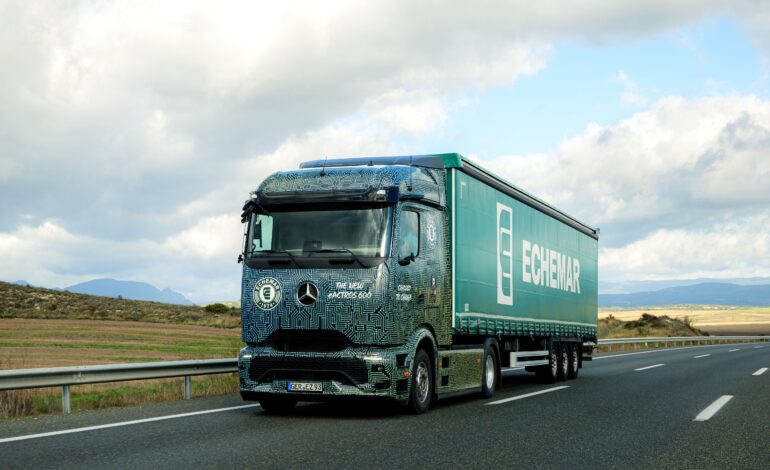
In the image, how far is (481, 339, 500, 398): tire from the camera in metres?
14.0

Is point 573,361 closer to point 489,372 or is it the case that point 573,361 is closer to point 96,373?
point 489,372

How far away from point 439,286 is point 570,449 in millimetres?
4353

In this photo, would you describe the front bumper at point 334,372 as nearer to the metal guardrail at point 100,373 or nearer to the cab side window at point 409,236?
the cab side window at point 409,236

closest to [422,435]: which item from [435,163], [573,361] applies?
[435,163]

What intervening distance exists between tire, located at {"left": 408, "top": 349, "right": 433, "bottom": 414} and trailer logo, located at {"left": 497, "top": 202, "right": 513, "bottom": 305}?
355 cm

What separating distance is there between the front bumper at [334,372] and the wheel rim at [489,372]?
11.8 ft

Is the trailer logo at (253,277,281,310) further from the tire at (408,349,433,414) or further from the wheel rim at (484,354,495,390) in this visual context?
the wheel rim at (484,354,495,390)

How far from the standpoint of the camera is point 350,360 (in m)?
10.4

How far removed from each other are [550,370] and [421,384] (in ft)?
25.3

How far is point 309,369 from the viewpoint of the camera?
10.5m

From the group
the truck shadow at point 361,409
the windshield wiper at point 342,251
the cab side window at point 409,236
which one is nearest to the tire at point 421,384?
the truck shadow at point 361,409

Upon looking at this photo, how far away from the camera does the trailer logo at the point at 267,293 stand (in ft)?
34.8

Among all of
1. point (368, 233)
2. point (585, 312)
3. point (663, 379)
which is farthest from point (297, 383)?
point (585, 312)

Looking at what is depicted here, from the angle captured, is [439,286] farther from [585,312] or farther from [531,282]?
[585,312]
